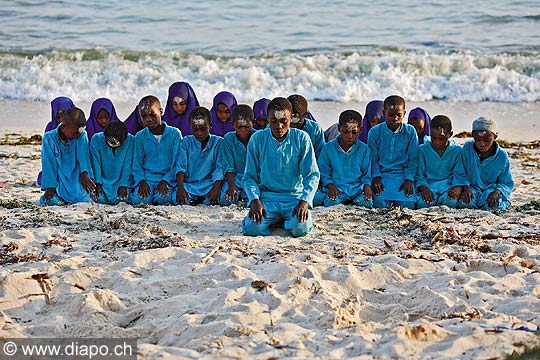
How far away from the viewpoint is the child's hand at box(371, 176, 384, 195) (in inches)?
271

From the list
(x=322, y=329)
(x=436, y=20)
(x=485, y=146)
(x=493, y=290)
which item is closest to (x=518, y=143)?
(x=485, y=146)

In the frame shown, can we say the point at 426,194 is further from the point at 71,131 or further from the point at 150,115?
the point at 71,131

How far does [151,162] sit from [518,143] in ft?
17.2

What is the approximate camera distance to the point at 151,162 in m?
7.07

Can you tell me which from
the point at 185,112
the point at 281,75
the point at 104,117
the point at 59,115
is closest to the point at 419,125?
the point at 185,112

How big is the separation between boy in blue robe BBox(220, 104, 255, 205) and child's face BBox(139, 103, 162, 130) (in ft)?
2.10

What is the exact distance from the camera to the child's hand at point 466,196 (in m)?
6.74

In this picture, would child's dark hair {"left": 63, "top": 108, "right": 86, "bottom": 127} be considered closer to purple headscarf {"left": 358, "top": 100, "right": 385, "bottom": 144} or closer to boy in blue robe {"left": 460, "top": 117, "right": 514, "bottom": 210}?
purple headscarf {"left": 358, "top": 100, "right": 385, "bottom": 144}

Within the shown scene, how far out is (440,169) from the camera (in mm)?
6961

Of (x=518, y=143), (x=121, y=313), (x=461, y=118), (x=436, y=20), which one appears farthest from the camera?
(x=436, y=20)

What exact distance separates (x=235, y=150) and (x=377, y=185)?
52.1 inches

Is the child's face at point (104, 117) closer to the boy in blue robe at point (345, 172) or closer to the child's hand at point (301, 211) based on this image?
the boy in blue robe at point (345, 172)

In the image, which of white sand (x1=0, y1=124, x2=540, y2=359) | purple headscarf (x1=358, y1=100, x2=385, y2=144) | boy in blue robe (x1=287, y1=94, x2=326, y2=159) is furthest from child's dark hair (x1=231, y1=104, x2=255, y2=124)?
purple headscarf (x1=358, y1=100, x2=385, y2=144)

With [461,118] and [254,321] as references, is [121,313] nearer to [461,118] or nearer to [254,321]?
[254,321]
